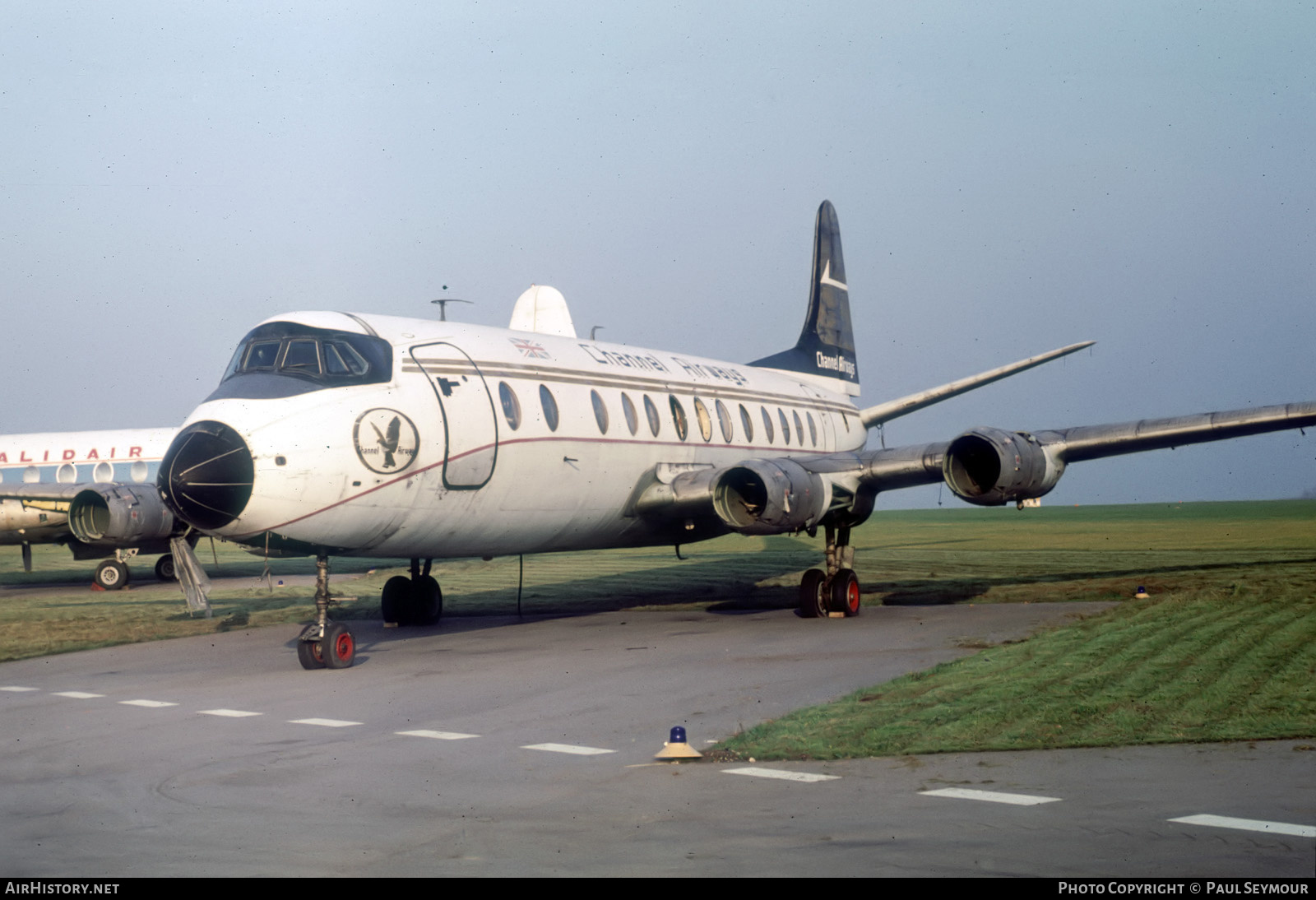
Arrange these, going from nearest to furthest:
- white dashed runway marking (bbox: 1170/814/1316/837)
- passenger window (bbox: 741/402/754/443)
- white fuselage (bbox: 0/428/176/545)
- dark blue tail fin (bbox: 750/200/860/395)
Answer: white dashed runway marking (bbox: 1170/814/1316/837) < passenger window (bbox: 741/402/754/443) < dark blue tail fin (bbox: 750/200/860/395) < white fuselage (bbox: 0/428/176/545)

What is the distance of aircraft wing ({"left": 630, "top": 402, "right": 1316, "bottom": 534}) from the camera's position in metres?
16.1

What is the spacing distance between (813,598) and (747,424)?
153 inches

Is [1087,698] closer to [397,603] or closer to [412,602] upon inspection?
[412,602]

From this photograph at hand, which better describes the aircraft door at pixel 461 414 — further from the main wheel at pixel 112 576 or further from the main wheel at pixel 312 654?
the main wheel at pixel 112 576

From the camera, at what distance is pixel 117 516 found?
2345 centimetres

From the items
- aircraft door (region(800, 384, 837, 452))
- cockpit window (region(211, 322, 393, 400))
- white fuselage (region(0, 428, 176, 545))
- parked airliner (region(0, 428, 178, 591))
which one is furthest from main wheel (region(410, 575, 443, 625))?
white fuselage (region(0, 428, 176, 545))

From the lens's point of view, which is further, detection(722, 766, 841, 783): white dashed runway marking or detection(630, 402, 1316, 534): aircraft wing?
detection(630, 402, 1316, 534): aircraft wing

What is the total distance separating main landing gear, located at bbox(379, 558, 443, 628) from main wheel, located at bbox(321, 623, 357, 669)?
4392 mm

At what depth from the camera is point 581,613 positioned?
19.3 meters

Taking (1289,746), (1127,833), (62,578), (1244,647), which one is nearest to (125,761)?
(1127,833)

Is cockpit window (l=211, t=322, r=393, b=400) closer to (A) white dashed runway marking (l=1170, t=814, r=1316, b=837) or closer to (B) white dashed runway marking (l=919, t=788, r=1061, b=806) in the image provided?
(B) white dashed runway marking (l=919, t=788, r=1061, b=806)

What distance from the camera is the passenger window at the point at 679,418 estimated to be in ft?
60.7

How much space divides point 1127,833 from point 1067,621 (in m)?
9.65

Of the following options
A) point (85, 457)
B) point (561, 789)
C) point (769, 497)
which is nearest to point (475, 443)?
point (769, 497)
